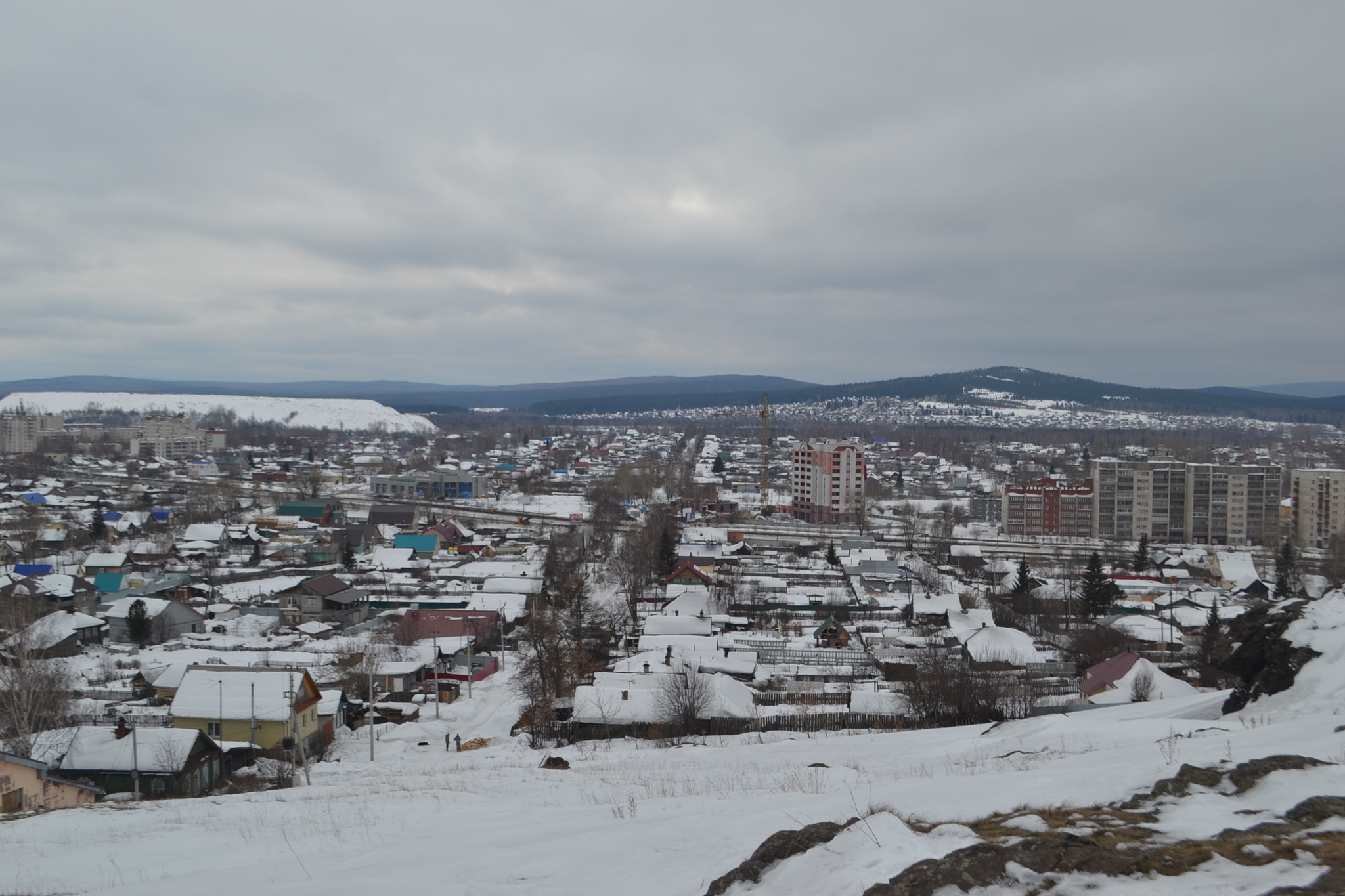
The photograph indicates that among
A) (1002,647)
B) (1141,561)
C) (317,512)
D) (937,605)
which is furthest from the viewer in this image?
(317,512)

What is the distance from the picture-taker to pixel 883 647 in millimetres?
19203

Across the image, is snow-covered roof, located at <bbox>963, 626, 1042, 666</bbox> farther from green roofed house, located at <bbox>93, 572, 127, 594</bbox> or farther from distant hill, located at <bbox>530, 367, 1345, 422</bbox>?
distant hill, located at <bbox>530, 367, 1345, 422</bbox>

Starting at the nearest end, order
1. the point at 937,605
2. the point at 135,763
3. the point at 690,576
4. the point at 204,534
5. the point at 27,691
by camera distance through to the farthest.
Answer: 1. the point at 135,763
2. the point at 27,691
3. the point at 937,605
4. the point at 690,576
5. the point at 204,534

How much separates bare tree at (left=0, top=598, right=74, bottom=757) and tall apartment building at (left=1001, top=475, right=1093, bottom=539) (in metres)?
39.7

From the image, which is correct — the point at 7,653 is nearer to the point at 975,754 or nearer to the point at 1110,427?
the point at 975,754

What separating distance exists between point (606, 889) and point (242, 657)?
16.8 m

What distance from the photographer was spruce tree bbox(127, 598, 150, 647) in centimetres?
2056

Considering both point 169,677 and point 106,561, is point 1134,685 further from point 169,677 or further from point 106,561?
point 106,561

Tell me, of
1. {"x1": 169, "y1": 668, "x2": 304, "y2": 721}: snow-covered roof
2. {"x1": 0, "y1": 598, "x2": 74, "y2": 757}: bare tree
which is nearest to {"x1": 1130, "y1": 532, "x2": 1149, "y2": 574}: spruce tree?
{"x1": 169, "y1": 668, "x2": 304, "y2": 721}: snow-covered roof

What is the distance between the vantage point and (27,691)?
1226 cm

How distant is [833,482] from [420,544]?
75.7 feet

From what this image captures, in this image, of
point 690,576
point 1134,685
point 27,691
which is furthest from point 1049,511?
point 27,691

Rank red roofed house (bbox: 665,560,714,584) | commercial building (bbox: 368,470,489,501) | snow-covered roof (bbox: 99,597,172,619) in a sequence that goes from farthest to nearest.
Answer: commercial building (bbox: 368,470,489,501), red roofed house (bbox: 665,560,714,584), snow-covered roof (bbox: 99,597,172,619)

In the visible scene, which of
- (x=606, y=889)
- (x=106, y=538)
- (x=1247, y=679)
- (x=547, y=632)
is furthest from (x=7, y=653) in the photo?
(x=106, y=538)
